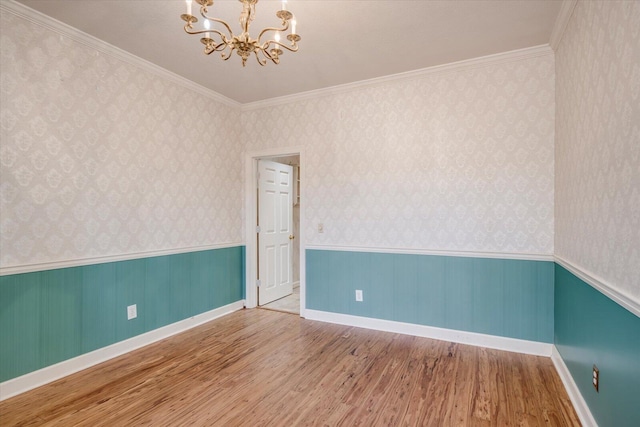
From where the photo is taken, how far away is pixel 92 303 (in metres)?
2.69

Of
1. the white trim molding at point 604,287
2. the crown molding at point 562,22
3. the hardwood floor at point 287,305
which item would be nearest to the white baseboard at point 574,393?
the white trim molding at point 604,287

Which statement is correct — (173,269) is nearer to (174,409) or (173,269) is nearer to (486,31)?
(174,409)

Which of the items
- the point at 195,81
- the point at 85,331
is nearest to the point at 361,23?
the point at 195,81

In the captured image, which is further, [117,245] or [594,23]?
[117,245]

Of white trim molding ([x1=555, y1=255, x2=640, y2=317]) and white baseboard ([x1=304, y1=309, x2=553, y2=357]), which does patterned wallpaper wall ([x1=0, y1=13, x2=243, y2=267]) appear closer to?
white baseboard ([x1=304, y1=309, x2=553, y2=357])

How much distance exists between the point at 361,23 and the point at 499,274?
2.47 m

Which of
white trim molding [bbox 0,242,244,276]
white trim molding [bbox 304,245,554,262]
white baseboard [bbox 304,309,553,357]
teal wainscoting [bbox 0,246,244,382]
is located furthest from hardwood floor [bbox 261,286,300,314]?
Answer: white trim molding [bbox 0,242,244,276]

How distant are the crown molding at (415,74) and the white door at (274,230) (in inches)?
32.8

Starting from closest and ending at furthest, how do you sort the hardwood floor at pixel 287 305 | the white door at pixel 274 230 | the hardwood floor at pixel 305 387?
the hardwood floor at pixel 305 387 < the hardwood floor at pixel 287 305 < the white door at pixel 274 230

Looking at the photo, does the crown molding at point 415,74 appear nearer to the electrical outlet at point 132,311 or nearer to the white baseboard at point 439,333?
the white baseboard at point 439,333

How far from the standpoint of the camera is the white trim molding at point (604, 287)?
128 cm

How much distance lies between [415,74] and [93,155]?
122 inches

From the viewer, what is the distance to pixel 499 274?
3.00 m

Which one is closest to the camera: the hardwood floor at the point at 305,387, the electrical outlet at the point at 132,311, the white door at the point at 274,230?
the hardwood floor at the point at 305,387
